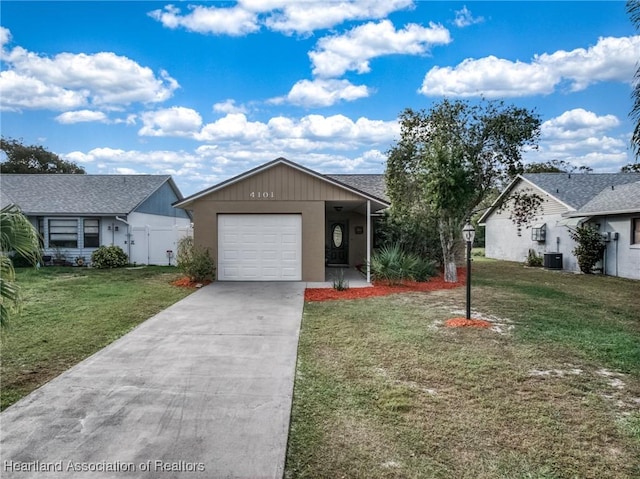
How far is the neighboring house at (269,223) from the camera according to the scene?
514 inches

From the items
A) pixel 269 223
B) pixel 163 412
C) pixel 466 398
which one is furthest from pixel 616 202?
pixel 163 412

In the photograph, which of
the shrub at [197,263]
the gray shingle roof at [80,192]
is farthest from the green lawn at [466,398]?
the gray shingle roof at [80,192]

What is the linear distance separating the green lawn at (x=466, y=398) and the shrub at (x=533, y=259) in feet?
41.8

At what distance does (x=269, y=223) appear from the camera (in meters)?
13.2

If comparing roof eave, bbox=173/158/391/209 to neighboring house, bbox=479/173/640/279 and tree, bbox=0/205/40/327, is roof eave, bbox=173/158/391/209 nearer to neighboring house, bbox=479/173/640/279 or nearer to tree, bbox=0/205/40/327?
neighboring house, bbox=479/173/640/279

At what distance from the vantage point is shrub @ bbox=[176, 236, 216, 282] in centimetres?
1230

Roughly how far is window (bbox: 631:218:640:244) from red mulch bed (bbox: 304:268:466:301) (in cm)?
667

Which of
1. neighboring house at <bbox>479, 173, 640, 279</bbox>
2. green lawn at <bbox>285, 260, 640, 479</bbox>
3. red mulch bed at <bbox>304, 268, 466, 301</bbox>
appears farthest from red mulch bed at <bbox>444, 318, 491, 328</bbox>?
neighboring house at <bbox>479, 173, 640, 279</bbox>

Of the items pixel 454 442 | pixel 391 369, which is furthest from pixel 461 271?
pixel 454 442

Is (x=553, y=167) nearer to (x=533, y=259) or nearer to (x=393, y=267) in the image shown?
(x=533, y=259)

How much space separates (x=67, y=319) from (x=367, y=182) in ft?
47.9

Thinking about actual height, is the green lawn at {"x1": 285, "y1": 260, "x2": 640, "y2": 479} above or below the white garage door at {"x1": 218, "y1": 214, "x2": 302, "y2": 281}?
below

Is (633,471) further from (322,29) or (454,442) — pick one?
(322,29)

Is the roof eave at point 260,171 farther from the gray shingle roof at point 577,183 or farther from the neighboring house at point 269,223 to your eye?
the gray shingle roof at point 577,183
